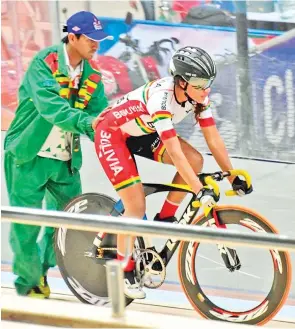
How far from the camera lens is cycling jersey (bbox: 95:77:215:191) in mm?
5258

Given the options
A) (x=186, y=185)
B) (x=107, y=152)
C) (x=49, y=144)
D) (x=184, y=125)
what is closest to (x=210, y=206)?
(x=186, y=185)

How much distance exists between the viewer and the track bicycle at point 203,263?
5.38 m

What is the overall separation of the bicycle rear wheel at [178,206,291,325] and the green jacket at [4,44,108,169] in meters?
0.77

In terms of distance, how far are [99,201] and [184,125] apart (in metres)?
1.14

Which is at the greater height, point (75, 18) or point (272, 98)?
point (75, 18)

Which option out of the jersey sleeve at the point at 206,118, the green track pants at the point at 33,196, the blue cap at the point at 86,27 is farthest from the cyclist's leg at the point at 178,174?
the blue cap at the point at 86,27

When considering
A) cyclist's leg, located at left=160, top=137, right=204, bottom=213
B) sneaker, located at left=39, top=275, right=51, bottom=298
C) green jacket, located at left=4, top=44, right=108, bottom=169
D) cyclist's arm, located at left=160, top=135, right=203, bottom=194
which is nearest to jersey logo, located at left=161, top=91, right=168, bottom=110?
cyclist's arm, located at left=160, top=135, right=203, bottom=194

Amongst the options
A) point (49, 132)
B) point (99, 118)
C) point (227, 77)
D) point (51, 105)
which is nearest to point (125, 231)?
point (99, 118)

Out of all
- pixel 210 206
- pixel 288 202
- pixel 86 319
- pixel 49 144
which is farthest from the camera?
pixel 288 202

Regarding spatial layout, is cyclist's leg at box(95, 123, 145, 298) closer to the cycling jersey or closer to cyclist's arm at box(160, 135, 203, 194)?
the cycling jersey

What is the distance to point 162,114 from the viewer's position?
5.16m

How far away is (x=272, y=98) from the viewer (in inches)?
269

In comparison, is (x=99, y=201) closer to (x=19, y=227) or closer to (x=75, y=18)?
(x=19, y=227)

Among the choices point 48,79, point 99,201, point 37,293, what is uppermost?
point 48,79
